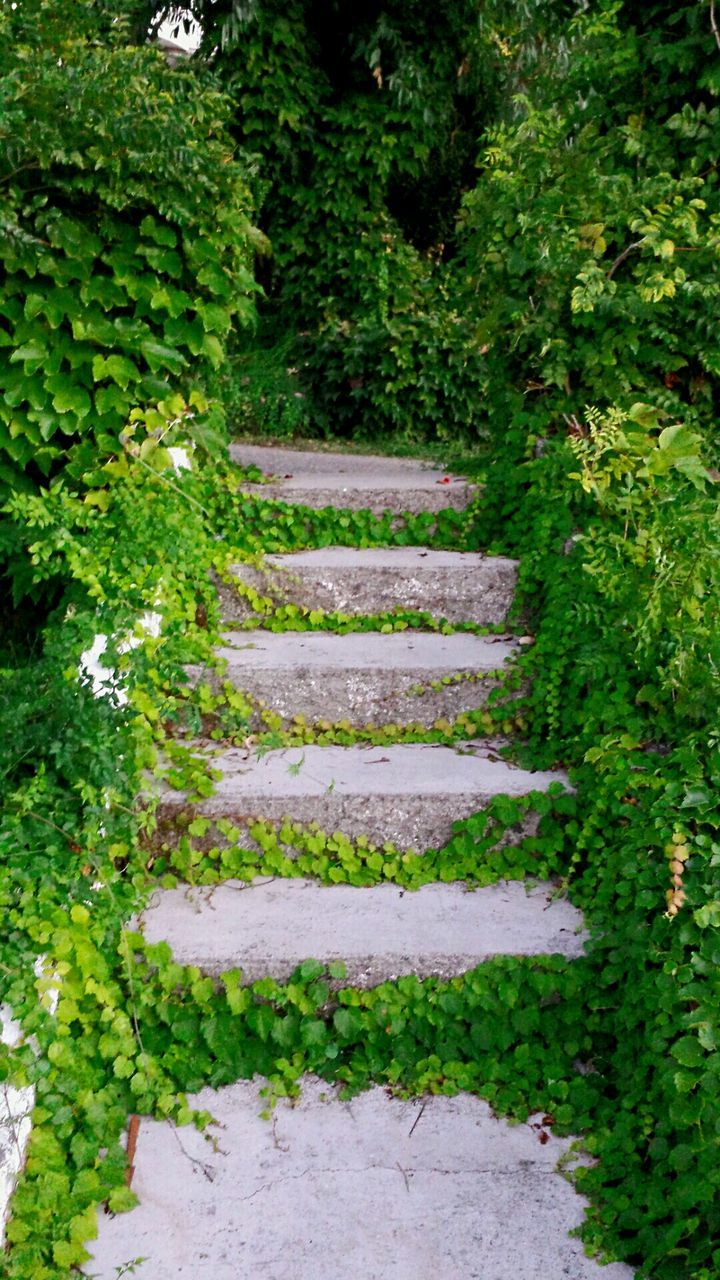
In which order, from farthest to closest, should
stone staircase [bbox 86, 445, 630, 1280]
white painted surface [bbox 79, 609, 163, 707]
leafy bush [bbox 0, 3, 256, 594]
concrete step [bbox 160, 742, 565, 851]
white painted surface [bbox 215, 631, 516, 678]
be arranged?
white painted surface [bbox 215, 631, 516, 678]
leafy bush [bbox 0, 3, 256, 594]
concrete step [bbox 160, 742, 565, 851]
white painted surface [bbox 79, 609, 163, 707]
stone staircase [bbox 86, 445, 630, 1280]

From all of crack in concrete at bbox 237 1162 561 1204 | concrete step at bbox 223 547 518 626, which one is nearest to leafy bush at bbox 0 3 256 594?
concrete step at bbox 223 547 518 626

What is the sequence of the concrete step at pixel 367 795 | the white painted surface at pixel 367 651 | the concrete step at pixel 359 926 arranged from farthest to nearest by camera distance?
1. the white painted surface at pixel 367 651
2. the concrete step at pixel 367 795
3. the concrete step at pixel 359 926

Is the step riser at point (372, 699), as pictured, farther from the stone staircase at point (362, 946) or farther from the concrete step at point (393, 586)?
the concrete step at point (393, 586)

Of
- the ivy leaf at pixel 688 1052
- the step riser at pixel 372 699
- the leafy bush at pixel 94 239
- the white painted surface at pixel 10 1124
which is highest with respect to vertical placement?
the leafy bush at pixel 94 239

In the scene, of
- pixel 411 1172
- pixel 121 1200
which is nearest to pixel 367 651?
pixel 411 1172

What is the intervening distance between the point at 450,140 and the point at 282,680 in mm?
7200

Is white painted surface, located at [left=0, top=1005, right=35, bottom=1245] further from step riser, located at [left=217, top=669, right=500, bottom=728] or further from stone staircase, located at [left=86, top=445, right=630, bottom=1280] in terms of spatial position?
step riser, located at [left=217, top=669, right=500, bottom=728]

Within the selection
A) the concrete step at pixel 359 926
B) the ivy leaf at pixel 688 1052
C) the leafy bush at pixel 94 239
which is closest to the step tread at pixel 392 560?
the leafy bush at pixel 94 239

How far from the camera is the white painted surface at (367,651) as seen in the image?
380 cm

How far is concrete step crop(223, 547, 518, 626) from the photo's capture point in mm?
4309

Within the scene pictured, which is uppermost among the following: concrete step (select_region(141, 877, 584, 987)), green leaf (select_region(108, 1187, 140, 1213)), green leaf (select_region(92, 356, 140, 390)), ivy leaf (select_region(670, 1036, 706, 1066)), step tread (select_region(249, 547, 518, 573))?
green leaf (select_region(92, 356, 140, 390))

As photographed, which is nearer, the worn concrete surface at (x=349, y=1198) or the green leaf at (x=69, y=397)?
the worn concrete surface at (x=349, y=1198)

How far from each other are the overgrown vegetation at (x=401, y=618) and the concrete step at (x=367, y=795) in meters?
0.08

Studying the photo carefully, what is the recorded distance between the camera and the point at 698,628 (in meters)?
3.01
